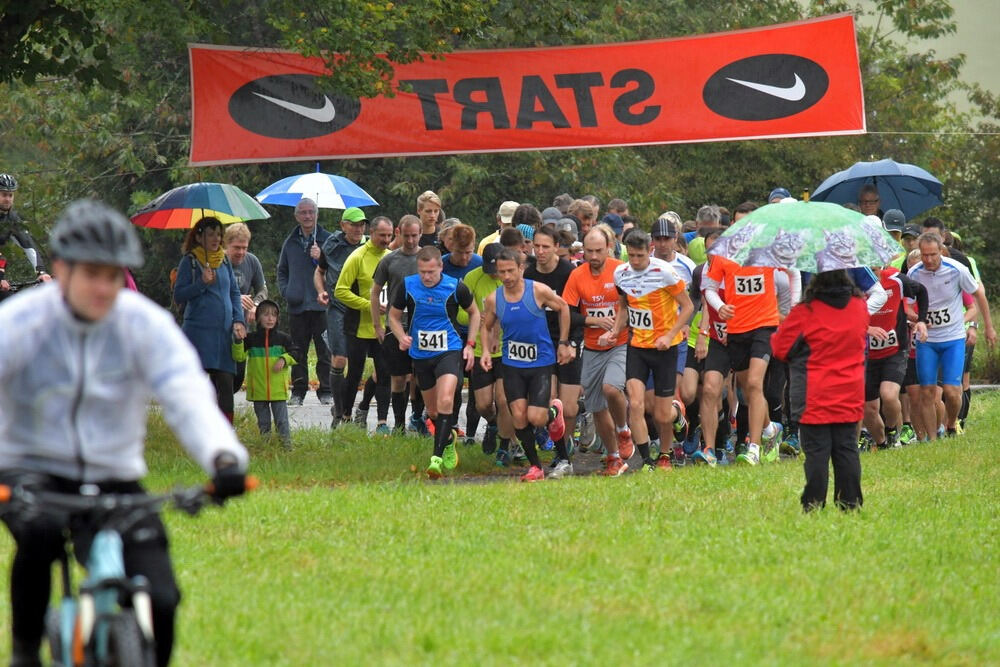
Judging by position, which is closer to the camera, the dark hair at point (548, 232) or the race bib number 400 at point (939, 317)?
the dark hair at point (548, 232)

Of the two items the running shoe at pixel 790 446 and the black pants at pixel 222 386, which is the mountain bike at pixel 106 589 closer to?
the black pants at pixel 222 386

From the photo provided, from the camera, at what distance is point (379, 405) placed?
15.8 m

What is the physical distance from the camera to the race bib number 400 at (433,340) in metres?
13.4

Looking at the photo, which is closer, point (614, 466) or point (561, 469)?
point (561, 469)

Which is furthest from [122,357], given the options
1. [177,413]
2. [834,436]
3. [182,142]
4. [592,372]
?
[182,142]

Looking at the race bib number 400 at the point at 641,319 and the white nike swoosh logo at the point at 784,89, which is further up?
the white nike swoosh logo at the point at 784,89

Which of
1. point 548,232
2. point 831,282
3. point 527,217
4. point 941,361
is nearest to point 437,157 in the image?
point 527,217

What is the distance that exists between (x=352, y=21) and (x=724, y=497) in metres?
6.00

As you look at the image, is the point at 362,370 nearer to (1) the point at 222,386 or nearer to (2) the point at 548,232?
(1) the point at 222,386

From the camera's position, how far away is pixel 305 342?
704 inches

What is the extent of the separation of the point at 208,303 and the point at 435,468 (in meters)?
2.46

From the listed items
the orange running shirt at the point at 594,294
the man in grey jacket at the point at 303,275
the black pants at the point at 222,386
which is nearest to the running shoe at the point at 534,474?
the orange running shirt at the point at 594,294

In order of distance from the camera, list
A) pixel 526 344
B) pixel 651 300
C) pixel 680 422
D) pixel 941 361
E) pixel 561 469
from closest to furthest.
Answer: pixel 526 344, pixel 651 300, pixel 561 469, pixel 680 422, pixel 941 361

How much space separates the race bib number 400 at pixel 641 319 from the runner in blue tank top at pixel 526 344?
58 centimetres
